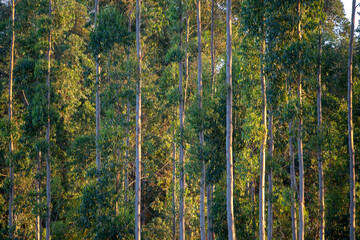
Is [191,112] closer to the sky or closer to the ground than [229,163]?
closer to the sky

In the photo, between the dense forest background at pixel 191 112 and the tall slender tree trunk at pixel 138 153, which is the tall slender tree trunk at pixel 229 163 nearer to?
the dense forest background at pixel 191 112

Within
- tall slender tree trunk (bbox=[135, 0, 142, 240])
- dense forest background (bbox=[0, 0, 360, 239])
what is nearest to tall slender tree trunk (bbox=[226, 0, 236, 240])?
dense forest background (bbox=[0, 0, 360, 239])

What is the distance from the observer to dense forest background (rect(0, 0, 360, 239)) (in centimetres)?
1184

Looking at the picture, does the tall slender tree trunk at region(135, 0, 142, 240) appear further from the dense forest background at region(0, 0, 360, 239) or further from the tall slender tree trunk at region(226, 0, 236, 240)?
the tall slender tree trunk at region(226, 0, 236, 240)

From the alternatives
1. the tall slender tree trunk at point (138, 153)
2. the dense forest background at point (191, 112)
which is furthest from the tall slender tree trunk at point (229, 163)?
the tall slender tree trunk at point (138, 153)

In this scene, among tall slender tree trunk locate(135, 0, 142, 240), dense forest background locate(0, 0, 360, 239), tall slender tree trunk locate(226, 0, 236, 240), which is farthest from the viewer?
tall slender tree trunk locate(135, 0, 142, 240)

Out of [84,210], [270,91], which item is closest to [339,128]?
[270,91]

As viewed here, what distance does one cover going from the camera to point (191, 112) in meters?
14.7

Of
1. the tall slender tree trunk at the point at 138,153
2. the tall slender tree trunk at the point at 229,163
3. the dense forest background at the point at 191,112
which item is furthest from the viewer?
the tall slender tree trunk at the point at 138,153

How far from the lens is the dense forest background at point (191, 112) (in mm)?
11836

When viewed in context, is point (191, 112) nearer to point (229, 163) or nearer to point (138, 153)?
point (138, 153)

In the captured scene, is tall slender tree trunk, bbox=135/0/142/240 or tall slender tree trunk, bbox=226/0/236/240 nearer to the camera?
tall slender tree trunk, bbox=226/0/236/240

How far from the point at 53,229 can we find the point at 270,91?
15573 mm

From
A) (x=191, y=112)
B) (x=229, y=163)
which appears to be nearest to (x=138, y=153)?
(x=191, y=112)
